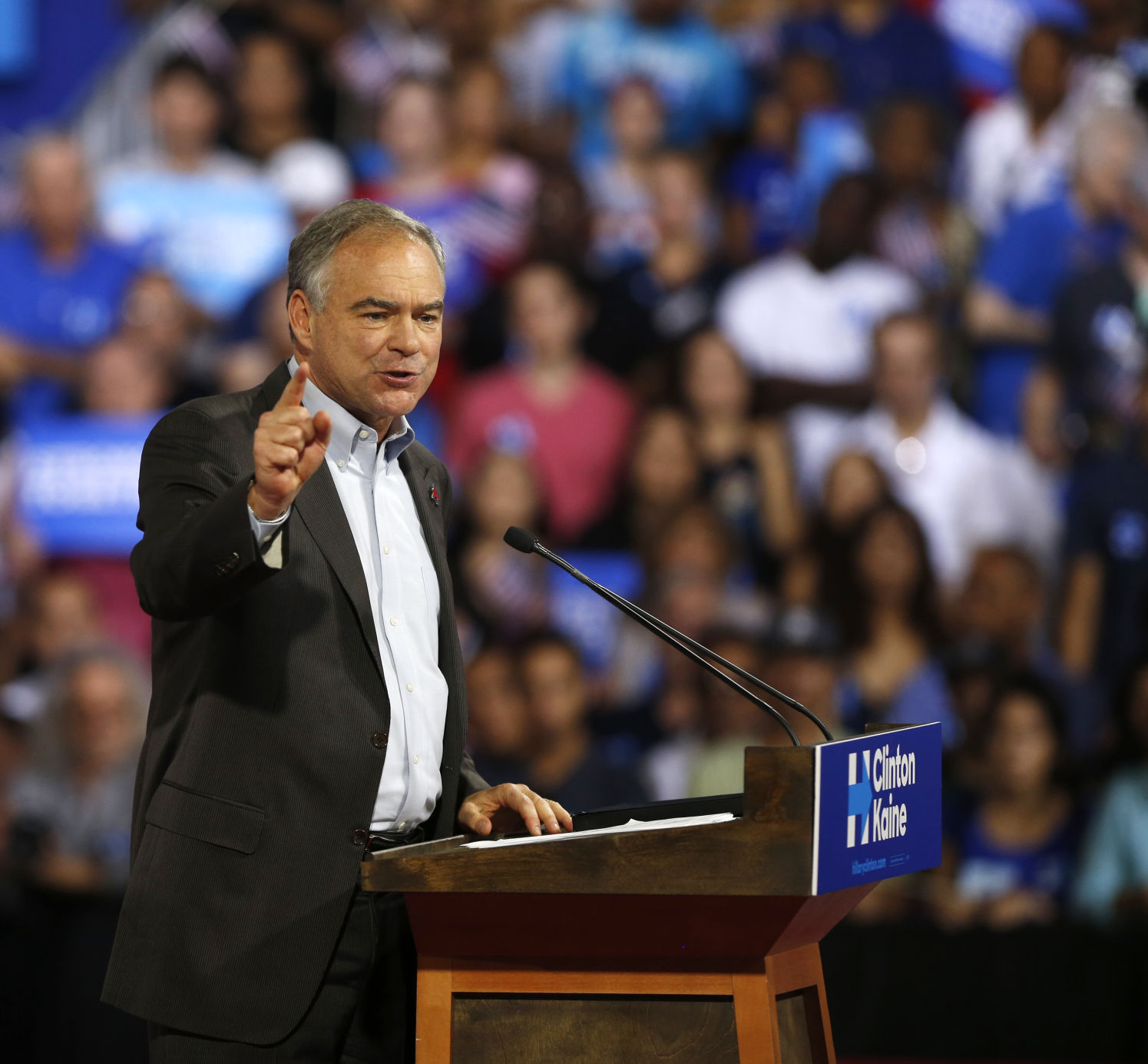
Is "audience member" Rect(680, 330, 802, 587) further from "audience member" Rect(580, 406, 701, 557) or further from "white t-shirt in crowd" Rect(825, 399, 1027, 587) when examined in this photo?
"white t-shirt in crowd" Rect(825, 399, 1027, 587)

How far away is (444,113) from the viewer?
568 centimetres

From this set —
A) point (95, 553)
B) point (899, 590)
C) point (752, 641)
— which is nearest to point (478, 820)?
point (752, 641)

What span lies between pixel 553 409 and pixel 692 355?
477 millimetres

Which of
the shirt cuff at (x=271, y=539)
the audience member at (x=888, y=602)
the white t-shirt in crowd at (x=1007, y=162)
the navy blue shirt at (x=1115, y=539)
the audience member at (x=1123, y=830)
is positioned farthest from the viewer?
the white t-shirt in crowd at (x=1007, y=162)

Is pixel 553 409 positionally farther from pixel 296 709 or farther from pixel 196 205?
pixel 296 709

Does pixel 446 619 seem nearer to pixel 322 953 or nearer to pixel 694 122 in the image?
pixel 322 953

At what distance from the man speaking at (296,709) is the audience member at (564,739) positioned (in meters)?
2.40

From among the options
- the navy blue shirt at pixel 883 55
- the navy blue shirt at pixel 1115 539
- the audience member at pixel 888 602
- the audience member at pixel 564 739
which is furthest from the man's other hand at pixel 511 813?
the navy blue shirt at pixel 883 55

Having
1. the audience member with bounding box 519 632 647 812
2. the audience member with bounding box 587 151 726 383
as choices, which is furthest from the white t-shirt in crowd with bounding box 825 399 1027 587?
the audience member with bounding box 519 632 647 812

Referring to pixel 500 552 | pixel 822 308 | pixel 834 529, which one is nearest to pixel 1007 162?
pixel 822 308

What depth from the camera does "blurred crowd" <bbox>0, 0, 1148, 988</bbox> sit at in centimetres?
457

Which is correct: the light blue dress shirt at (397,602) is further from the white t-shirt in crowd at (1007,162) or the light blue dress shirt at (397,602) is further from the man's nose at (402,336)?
the white t-shirt in crowd at (1007,162)

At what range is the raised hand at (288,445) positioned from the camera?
5.33 feet

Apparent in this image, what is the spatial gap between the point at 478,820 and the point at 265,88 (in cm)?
443
